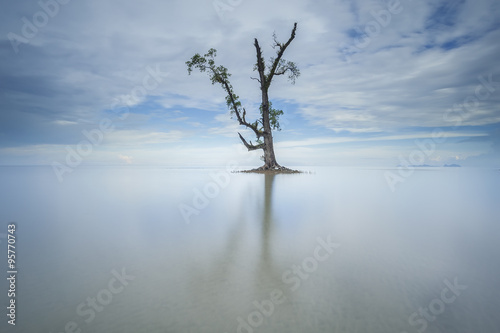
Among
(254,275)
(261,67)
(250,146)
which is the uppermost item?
(261,67)

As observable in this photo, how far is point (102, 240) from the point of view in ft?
13.7

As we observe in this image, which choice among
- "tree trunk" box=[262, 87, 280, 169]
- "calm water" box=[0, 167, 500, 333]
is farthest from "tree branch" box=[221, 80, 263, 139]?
"calm water" box=[0, 167, 500, 333]

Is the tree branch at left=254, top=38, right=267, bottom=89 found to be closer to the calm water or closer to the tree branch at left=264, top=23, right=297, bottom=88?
the tree branch at left=264, top=23, right=297, bottom=88

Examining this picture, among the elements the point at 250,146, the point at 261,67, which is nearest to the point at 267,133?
the point at 250,146

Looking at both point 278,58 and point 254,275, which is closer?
point 254,275

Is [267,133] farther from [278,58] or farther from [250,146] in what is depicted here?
[278,58]

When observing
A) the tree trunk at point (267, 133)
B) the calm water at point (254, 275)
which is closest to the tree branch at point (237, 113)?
the tree trunk at point (267, 133)

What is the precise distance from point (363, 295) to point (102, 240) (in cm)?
385

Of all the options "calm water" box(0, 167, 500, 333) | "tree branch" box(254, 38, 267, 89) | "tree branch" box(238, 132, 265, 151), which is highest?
"tree branch" box(254, 38, 267, 89)

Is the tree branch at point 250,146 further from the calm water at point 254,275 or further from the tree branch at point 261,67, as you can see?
the calm water at point 254,275

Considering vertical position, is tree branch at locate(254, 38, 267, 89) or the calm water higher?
tree branch at locate(254, 38, 267, 89)

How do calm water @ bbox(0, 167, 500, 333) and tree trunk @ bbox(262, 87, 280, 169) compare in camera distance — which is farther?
tree trunk @ bbox(262, 87, 280, 169)

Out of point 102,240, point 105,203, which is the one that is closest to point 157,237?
point 102,240

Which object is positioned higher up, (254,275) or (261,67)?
(261,67)
